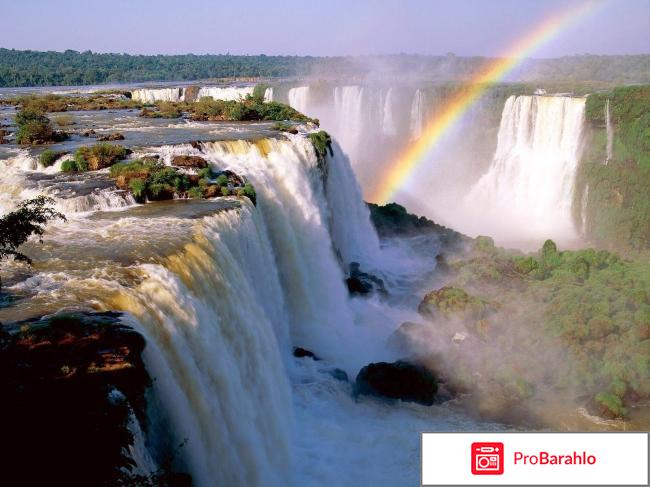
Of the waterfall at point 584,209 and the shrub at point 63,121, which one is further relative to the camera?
the waterfall at point 584,209

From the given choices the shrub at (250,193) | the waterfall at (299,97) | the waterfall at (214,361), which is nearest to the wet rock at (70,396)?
the waterfall at (214,361)

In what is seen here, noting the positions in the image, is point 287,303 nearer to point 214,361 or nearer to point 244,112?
point 214,361

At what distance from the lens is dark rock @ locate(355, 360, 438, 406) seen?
14359 millimetres

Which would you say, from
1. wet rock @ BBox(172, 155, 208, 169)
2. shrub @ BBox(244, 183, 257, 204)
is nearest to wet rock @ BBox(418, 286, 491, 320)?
shrub @ BBox(244, 183, 257, 204)

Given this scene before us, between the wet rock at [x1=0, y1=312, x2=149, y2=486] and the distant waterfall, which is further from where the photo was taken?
the distant waterfall

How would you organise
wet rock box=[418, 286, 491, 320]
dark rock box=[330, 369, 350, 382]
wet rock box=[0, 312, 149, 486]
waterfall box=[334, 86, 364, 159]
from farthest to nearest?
waterfall box=[334, 86, 364, 159] < wet rock box=[418, 286, 491, 320] < dark rock box=[330, 369, 350, 382] < wet rock box=[0, 312, 149, 486]

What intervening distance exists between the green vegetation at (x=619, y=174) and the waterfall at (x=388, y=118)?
50.9 ft

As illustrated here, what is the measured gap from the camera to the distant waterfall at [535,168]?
33.3 meters

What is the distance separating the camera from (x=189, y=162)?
17.8m

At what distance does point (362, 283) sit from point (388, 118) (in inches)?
1028

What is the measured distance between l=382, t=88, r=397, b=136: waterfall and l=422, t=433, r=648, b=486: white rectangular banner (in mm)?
37596

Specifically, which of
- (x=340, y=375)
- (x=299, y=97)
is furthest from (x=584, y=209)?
(x=299, y=97)

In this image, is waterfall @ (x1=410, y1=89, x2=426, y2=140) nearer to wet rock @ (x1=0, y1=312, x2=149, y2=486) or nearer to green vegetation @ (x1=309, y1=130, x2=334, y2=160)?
green vegetation @ (x1=309, y1=130, x2=334, y2=160)

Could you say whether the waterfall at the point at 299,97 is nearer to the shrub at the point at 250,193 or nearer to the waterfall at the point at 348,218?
the waterfall at the point at 348,218
